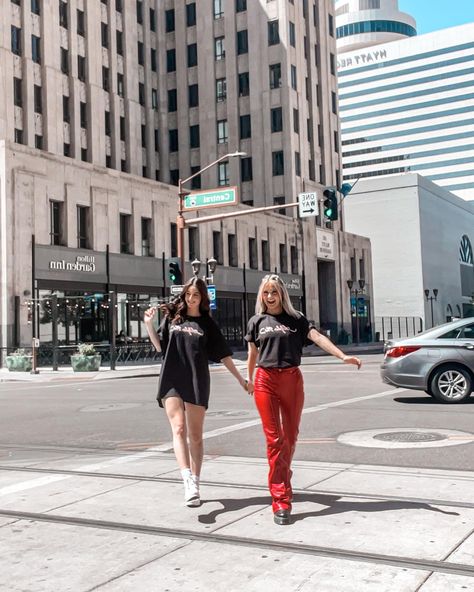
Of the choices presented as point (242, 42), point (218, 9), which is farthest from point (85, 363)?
point (218, 9)

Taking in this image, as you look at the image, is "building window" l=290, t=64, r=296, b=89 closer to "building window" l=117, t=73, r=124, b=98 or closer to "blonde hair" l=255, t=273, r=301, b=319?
"building window" l=117, t=73, r=124, b=98

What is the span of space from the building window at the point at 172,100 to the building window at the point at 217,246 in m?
17.9

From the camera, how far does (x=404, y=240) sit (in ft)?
263

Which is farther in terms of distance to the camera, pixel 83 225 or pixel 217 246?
pixel 217 246

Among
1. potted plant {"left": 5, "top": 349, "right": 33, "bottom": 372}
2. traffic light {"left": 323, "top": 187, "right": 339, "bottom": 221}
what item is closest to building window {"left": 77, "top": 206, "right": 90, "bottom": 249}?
potted plant {"left": 5, "top": 349, "right": 33, "bottom": 372}

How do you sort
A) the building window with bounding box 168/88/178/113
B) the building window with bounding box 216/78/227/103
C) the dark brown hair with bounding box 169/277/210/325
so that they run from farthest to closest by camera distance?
the building window with bounding box 168/88/178/113
the building window with bounding box 216/78/227/103
the dark brown hair with bounding box 169/277/210/325

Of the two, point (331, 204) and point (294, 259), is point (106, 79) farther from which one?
point (331, 204)

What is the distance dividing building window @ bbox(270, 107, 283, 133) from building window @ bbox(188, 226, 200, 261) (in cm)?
1537

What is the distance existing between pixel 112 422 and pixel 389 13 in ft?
592

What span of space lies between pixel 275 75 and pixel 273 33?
10.6 ft

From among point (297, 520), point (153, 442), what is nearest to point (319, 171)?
point (153, 442)

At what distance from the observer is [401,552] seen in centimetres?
462

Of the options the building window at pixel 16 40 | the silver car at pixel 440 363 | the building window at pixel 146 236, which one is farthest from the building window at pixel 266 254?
the silver car at pixel 440 363

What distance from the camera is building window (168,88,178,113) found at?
5965 cm
